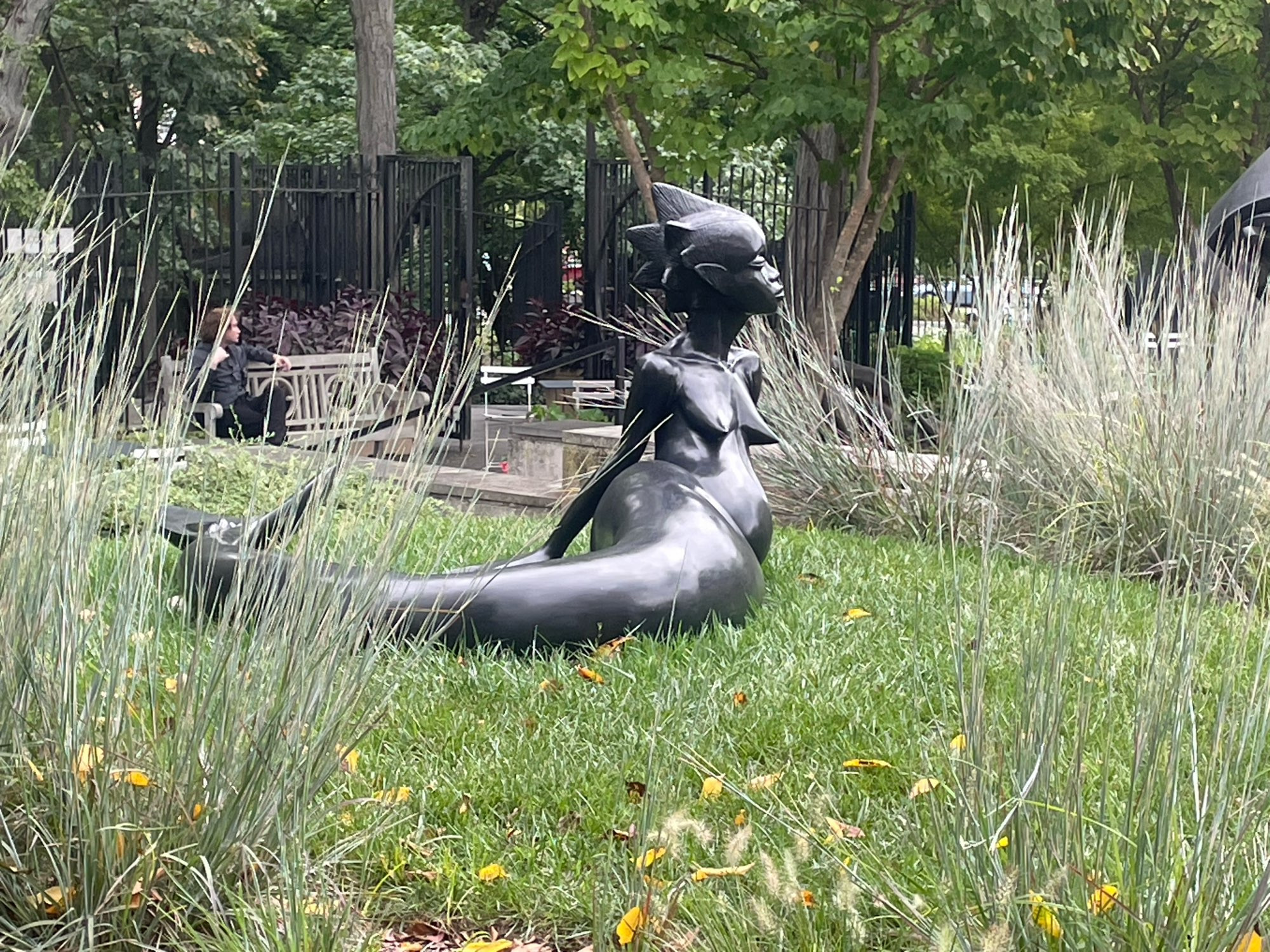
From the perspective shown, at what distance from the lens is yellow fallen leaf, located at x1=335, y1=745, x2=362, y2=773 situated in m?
3.05

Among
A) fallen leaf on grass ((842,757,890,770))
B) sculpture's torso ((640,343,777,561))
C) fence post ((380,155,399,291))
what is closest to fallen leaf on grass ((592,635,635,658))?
sculpture's torso ((640,343,777,561))

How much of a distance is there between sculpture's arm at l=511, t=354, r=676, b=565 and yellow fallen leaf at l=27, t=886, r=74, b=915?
272 centimetres

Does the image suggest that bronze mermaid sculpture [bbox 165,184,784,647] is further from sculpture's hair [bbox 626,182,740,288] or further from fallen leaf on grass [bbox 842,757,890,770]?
fallen leaf on grass [bbox 842,757,890,770]

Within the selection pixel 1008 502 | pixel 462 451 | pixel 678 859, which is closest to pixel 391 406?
pixel 462 451

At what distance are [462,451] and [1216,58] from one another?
971 cm

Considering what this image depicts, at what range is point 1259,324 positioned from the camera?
7.19m

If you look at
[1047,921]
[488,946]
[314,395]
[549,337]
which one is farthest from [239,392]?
[1047,921]

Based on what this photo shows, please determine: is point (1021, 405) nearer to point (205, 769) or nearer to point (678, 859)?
point (678, 859)

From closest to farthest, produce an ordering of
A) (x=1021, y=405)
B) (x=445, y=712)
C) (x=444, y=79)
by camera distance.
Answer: (x=445, y=712) < (x=1021, y=405) < (x=444, y=79)

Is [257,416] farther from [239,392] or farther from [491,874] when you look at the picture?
[491,874]

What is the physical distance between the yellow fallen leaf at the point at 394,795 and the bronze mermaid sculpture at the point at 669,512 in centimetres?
81

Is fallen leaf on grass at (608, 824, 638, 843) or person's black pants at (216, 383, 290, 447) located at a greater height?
person's black pants at (216, 383, 290, 447)

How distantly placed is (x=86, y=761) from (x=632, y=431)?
3.12 m

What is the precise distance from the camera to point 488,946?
2885 mm
